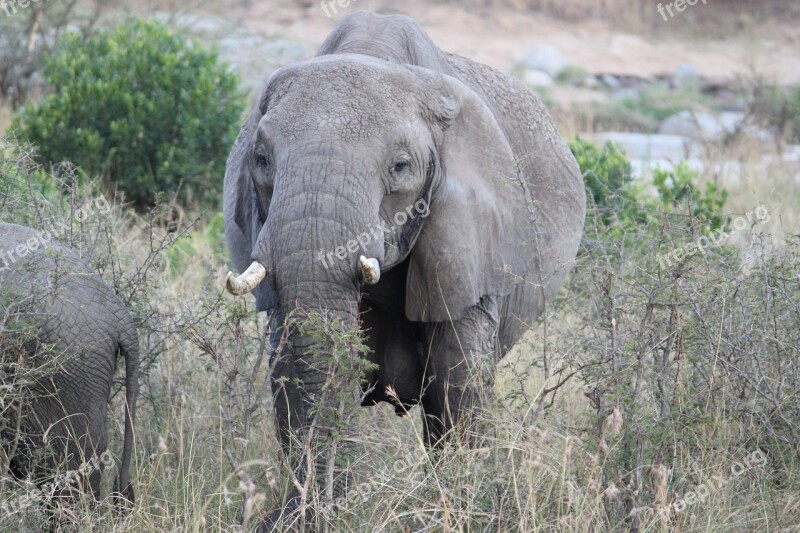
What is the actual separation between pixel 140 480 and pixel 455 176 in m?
1.80

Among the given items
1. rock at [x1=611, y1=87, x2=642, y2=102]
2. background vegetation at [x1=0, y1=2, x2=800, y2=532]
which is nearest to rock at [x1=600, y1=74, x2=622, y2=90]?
rock at [x1=611, y1=87, x2=642, y2=102]

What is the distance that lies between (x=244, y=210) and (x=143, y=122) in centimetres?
531

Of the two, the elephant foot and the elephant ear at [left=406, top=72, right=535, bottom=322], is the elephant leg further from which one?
the elephant foot

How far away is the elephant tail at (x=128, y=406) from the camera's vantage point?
4723 mm

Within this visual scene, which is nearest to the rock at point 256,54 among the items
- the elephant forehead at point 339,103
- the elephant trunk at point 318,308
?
the elephant forehead at point 339,103

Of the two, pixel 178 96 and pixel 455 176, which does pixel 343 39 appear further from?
pixel 178 96

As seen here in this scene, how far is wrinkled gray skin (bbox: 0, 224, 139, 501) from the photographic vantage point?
14.8ft

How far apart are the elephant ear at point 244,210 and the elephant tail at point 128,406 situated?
54cm

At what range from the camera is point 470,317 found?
188 inches

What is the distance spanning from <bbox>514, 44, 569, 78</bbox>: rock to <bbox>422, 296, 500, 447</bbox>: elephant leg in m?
21.5

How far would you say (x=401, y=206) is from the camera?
4395 mm

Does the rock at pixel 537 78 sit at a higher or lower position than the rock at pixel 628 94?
higher

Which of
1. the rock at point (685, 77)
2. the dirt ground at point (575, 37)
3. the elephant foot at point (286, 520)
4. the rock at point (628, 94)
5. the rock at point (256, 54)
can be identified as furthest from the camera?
the dirt ground at point (575, 37)

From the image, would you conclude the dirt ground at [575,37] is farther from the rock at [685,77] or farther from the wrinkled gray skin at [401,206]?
the wrinkled gray skin at [401,206]
